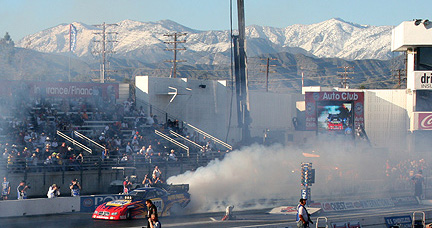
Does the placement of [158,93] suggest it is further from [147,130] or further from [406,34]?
[406,34]

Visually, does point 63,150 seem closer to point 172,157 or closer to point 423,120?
point 172,157

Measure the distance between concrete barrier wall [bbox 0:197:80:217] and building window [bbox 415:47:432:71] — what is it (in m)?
35.0

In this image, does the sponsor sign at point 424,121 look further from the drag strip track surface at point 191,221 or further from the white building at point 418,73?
the drag strip track surface at point 191,221

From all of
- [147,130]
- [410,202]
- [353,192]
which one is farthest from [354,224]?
[147,130]

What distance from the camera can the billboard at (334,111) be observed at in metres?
50.8

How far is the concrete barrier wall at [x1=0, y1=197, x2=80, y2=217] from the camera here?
24.0 m

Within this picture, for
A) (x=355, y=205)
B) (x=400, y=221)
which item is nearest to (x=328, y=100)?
(x=355, y=205)

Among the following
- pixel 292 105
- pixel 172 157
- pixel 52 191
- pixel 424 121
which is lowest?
pixel 52 191

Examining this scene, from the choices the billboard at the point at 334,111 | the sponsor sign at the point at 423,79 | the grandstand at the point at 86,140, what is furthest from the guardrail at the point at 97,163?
the sponsor sign at the point at 423,79

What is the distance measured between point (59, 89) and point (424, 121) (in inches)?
1241

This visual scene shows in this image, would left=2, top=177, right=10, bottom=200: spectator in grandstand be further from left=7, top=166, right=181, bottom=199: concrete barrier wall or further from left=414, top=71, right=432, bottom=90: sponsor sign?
left=414, top=71, right=432, bottom=90: sponsor sign

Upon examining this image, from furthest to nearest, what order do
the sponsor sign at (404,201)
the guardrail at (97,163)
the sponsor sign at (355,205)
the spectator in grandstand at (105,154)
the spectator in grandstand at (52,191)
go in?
1. the spectator in grandstand at (105,154)
2. the sponsor sign at (404,201)
3. the guardrail at (97,163)
4. the sponsor sign at (355,205)
5. the spectator in grandstand at (52,191)

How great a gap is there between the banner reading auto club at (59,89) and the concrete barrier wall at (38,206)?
10893 mm

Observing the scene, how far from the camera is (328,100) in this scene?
167ft
